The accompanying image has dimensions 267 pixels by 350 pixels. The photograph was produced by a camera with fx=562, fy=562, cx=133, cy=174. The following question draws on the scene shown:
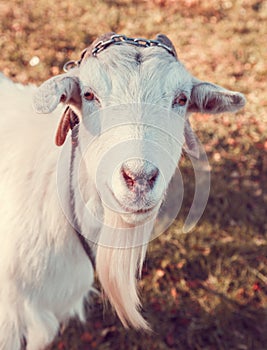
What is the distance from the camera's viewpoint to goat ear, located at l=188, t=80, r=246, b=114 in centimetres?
291

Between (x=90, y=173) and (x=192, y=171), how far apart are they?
302 cm

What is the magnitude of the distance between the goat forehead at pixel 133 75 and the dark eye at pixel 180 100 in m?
0.04

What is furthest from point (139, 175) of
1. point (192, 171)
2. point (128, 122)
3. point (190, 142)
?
point (192, 171)

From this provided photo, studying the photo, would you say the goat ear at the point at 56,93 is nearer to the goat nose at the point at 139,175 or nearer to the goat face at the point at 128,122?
the goat face at the point at 128,122

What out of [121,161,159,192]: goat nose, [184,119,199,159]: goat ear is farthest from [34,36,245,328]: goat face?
[184,119,199,159]: goat ear

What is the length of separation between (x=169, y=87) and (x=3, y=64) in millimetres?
4537

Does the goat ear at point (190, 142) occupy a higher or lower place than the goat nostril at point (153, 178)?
lower

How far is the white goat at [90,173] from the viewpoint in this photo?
8.35ft

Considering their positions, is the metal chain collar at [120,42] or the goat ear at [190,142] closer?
the metal chain collar at [120,42]

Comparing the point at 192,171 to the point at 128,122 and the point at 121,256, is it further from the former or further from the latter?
the point at 128,122

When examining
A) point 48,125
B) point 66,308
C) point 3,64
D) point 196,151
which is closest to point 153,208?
point 196,151

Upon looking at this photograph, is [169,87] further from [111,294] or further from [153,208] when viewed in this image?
[111,294]

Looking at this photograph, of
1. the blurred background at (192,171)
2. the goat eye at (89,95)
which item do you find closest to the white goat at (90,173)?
the goat eye at (89,95)

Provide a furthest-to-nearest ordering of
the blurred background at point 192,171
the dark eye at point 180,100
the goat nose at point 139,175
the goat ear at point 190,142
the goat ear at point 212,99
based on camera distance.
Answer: the blurred background at point 192,171, the goat ear at point 190,142, the goat ear at point 212,99, the dark eye at point 180,100, the goat nose at point 139,175
